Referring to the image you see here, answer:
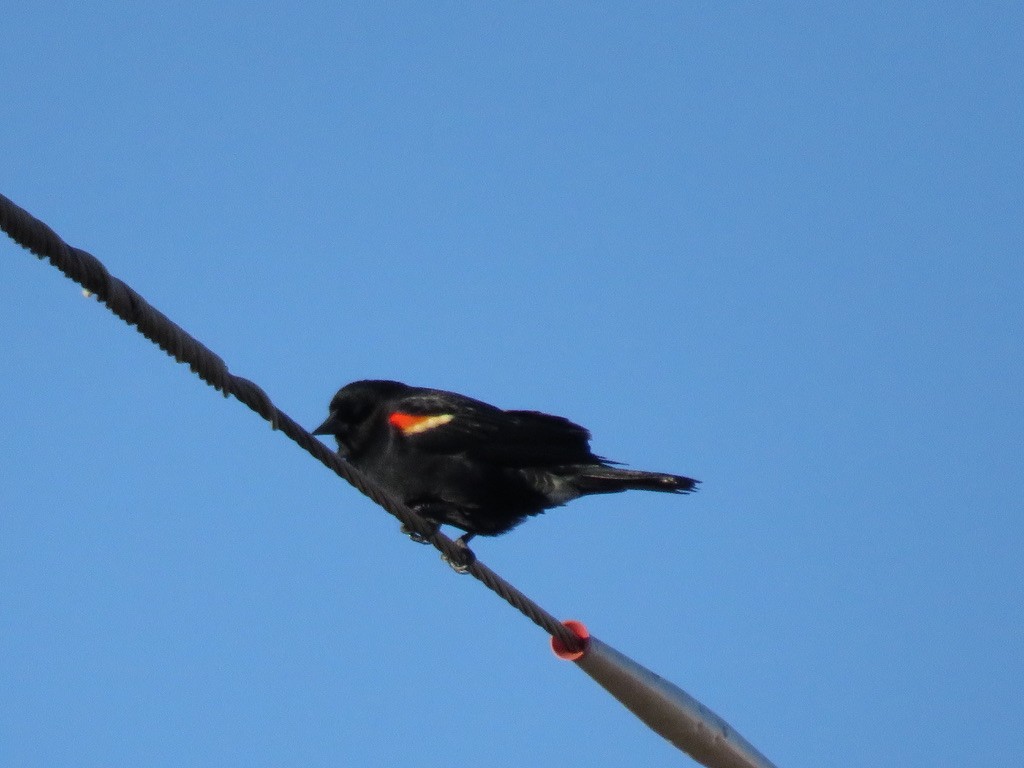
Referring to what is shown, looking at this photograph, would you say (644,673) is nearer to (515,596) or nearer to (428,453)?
(515,596)

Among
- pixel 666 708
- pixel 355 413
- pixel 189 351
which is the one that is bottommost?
pixel 189 351

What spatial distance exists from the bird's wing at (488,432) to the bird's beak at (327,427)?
0.40 metres

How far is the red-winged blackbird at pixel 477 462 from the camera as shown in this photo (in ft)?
25.6

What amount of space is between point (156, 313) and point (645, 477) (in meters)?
4.10

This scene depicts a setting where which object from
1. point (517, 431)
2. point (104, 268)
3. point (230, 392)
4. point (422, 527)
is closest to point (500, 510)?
point (517, 431)

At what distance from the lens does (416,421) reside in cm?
791

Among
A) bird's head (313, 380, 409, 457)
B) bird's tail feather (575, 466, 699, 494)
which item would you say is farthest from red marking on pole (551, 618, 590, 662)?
bird's head (313, 380, 409, 457)

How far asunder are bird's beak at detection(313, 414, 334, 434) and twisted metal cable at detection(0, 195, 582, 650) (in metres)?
2.89

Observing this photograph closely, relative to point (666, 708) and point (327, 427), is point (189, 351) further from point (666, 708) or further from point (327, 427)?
point (327, 427)

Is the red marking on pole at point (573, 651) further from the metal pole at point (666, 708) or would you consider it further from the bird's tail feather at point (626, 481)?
the bird's tail feather at point (626, 481)

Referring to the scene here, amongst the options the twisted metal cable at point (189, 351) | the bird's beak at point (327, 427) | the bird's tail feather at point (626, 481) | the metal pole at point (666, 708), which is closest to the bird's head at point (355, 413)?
the bird's beak at point (327, 427)

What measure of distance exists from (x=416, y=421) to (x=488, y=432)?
401mm

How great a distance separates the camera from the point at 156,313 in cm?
380

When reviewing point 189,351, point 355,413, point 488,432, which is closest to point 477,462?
point 488,432
